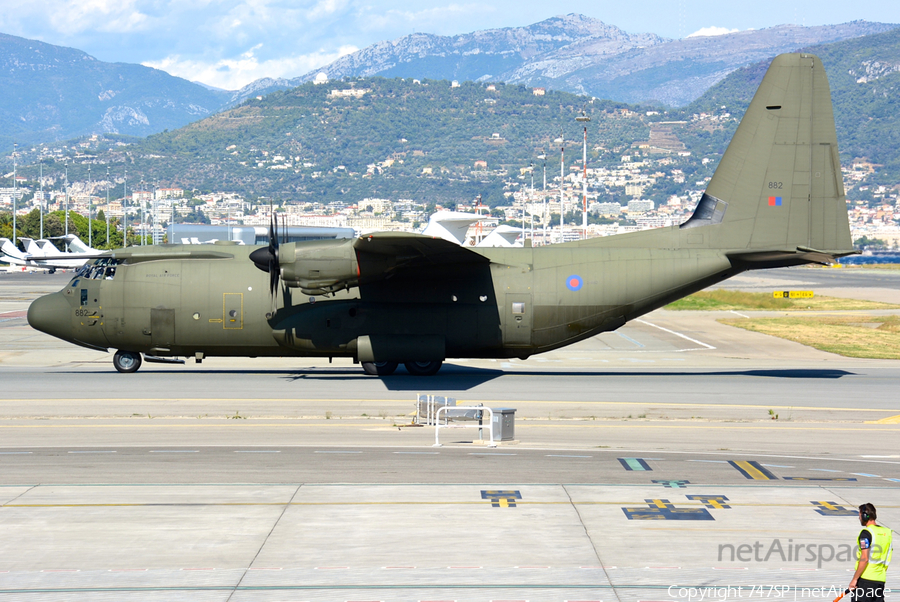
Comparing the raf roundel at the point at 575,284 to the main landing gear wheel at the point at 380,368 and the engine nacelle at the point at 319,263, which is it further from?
the engine nacelle at the point at 319,263

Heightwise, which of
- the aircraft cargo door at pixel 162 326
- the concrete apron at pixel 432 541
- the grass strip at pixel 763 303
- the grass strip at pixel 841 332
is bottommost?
the grass strip at pixel 763 303

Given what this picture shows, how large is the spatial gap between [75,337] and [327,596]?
20.8 metres

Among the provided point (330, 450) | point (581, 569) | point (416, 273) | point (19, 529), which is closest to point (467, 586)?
point (581, 569)

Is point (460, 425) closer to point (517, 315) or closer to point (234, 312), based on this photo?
point (517, 315)

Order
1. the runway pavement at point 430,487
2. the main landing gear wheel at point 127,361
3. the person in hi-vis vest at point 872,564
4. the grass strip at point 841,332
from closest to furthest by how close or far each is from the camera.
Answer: the person in hi-vis vest at point 872,564, the runway pavement at point 430,487, the main landing gear wheel at point 127,361, the grass strip at point 841,332

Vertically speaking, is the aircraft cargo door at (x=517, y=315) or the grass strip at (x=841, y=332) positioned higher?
the aircraft cargo door at (x=517, y=315)

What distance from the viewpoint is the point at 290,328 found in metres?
26.1

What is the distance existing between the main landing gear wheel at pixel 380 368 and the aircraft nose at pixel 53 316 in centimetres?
975

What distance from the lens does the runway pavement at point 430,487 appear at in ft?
33.2

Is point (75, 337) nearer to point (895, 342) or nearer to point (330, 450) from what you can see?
point (330, 450)

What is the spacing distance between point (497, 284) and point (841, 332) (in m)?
26.2

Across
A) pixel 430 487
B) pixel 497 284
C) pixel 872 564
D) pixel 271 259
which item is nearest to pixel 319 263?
pixel 271 259

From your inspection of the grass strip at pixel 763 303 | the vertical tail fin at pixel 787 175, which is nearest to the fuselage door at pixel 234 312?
the vertical tail fin at pixel 787 175

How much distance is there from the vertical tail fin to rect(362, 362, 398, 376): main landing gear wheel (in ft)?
36.9
